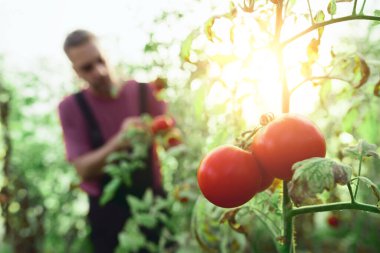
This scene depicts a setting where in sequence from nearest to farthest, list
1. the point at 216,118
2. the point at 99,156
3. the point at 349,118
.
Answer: the point at 349,118, the point at 216,118, the point at 99,156

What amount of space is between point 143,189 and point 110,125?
18.7 inches

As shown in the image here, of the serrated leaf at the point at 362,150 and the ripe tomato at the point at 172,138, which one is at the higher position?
the serrated leaf at the point at 362,150

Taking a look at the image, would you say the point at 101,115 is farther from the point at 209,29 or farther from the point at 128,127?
the point at 209,29

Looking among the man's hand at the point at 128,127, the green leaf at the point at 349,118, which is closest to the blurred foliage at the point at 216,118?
the green leaf at the point at 349,118

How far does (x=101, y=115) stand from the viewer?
3088 mm

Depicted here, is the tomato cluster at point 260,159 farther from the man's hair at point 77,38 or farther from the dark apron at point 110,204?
the man's hair at point 77,38

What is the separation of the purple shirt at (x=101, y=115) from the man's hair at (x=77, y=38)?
0.32 meters

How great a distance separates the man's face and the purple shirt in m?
0.09

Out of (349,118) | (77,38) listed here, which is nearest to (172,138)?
(77,38)

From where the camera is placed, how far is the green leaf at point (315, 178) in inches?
29.7

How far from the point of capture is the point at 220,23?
1.10m

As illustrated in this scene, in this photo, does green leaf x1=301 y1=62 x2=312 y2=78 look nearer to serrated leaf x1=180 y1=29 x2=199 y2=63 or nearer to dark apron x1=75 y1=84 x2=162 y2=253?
serrated leaf x1=180 y1=29 x2=199 y2=63

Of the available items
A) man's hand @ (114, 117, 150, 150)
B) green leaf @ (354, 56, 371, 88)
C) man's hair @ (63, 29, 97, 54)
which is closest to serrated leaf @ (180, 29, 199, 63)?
green leaf @ (354, 56, 371, 88)

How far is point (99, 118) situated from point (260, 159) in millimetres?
2287
